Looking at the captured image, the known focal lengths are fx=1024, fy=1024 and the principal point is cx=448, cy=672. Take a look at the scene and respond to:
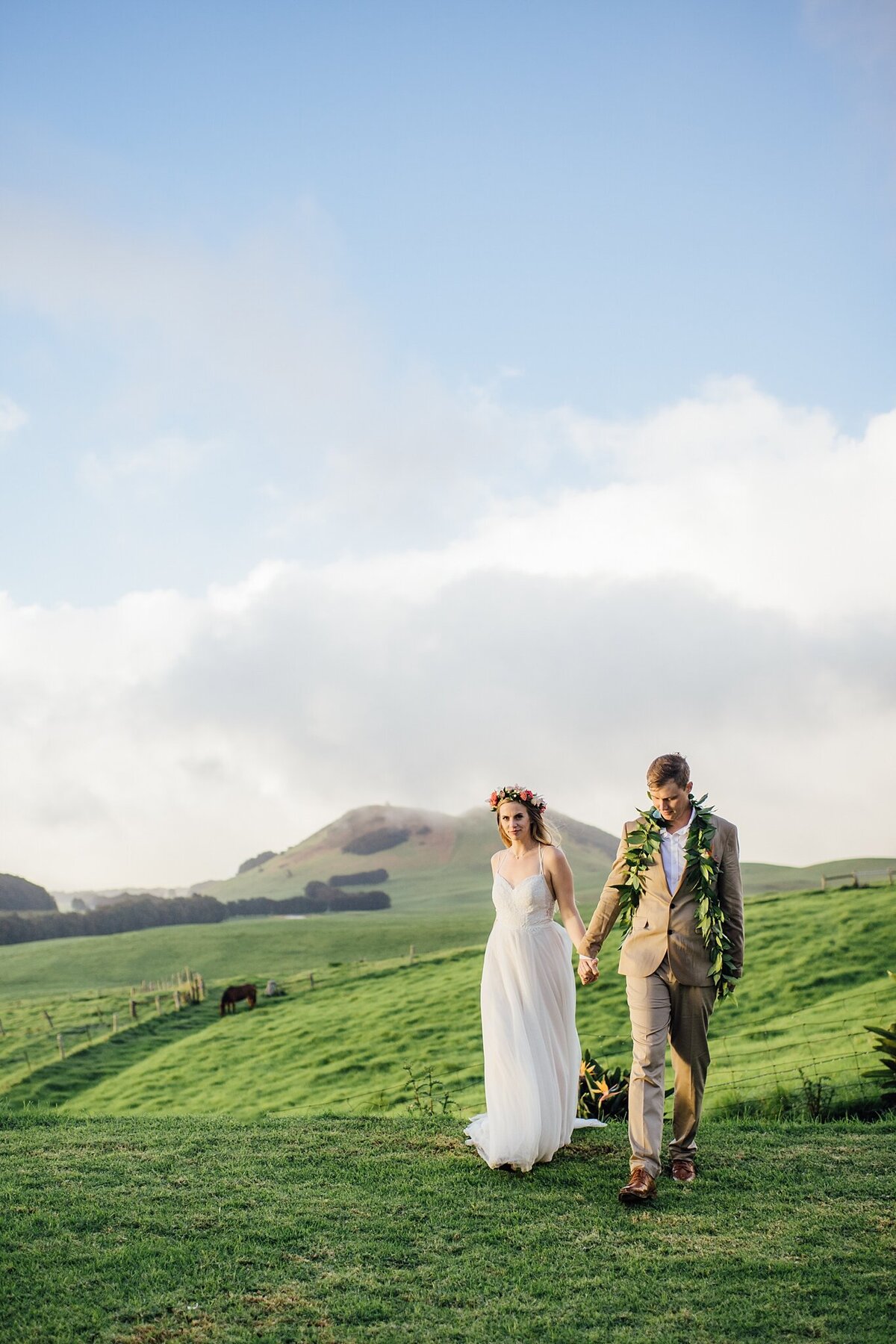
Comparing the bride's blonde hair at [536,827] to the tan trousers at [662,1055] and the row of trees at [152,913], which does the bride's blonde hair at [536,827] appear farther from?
the row of trees at [152,913]

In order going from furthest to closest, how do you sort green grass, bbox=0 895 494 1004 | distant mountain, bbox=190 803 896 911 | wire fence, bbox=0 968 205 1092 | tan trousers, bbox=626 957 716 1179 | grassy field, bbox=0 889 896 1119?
distant mountain, bbox=190 803 896 911 → green grass, bbox=0 895 494 1004 → wire fence, bbox=0 968 205 1092 → grassy field, bbox=0 889 896 1119 → tan trousers, bbox=626 957 716 1179

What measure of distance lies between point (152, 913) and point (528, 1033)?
111456mm

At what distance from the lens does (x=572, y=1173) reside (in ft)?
26.8

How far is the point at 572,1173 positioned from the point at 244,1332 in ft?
11.2

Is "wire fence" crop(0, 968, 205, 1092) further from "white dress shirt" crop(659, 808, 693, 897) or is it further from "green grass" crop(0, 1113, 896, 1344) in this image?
"white dress shirt" crop(659, 808, 693, 897)

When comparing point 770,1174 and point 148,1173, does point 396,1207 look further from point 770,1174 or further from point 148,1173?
point 770,1174

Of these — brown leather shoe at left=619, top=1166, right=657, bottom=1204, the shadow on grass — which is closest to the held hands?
brown leather shoe at left=619, top=1166, right=657, bottom=1204

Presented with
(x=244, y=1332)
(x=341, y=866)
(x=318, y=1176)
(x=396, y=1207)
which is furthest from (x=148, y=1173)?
(x=341, y=866)

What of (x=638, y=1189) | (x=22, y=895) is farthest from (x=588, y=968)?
(x=22, y=895)

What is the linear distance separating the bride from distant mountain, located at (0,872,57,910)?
13589cm

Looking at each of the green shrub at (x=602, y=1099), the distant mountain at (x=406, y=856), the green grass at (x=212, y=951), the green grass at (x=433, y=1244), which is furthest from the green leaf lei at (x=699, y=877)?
the distant mountain at (x=406, y=856)

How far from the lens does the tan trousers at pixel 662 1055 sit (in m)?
7.55

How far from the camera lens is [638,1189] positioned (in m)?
7.37

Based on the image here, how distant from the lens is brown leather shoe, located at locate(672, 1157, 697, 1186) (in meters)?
7.87
